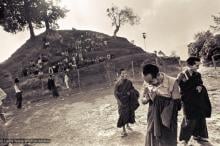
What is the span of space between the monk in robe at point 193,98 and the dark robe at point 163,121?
235 centimetres

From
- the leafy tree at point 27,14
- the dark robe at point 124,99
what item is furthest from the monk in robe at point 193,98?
the leafy tree at point 27,14

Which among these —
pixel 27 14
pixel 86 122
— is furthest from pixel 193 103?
pixel 27 14

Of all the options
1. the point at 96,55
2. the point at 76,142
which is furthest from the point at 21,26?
the point at 76,142

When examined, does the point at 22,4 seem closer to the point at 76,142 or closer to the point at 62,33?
the point at 62,33

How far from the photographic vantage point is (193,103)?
897 centimetres

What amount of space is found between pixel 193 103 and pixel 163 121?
2671 mm

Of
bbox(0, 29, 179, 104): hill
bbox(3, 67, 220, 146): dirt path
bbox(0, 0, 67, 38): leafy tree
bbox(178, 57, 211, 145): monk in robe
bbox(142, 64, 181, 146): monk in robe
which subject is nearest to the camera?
Answer: bbox(142, 64, 181, 146): monk in robe

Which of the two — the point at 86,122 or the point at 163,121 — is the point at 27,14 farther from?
the point at 163,121

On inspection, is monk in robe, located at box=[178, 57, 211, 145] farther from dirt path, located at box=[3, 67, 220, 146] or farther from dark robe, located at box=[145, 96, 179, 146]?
dark robe, located at box=[145, 96, 179, 146]

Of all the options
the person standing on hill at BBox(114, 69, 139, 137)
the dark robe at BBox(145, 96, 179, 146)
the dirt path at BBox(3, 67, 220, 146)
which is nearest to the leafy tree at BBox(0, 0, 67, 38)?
the dirt path at BBox(3, 67, 220, 146)

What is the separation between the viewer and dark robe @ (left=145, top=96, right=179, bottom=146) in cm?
650

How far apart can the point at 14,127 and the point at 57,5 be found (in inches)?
1475

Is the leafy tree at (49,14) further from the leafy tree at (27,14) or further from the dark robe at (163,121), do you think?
the dark robe at (163,121)

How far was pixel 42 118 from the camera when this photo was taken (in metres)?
18.7
